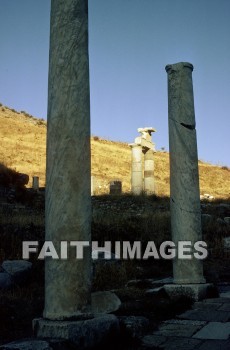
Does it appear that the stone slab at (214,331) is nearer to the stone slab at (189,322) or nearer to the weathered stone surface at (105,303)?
the stone slab at (189,322)

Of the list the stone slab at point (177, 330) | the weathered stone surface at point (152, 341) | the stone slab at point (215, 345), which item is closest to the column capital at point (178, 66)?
the stone slab at point (177, 330)

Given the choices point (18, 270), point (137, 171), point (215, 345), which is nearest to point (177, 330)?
point (215, 345)

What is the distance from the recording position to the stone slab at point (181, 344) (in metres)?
4.55

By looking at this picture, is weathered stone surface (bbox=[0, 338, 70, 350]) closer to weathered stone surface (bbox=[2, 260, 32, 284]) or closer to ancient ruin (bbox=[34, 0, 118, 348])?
ancient ruin (bbox=[34, 0, 118, 348])

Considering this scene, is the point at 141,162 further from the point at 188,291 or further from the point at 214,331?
the point at 214,331

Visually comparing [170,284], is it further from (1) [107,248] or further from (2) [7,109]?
(2) [7,109]

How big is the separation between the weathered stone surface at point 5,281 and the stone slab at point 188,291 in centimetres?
265

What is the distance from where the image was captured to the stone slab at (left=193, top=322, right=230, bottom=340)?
493cm

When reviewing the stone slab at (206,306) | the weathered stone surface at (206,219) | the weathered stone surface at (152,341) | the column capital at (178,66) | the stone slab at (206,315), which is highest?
the column capital at (178,66)

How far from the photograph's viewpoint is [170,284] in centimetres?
744

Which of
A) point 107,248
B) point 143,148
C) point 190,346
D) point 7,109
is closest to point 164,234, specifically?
point 107,248

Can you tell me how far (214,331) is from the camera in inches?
202

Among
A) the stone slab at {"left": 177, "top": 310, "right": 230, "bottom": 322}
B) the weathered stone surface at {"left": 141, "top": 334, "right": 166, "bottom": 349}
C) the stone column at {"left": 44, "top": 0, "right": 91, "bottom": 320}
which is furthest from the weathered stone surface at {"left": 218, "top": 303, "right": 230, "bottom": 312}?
A: the stone column at {"left": 44, "top": 0, "right": 91, "bottom": 320}

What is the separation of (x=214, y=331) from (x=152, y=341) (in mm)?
741
